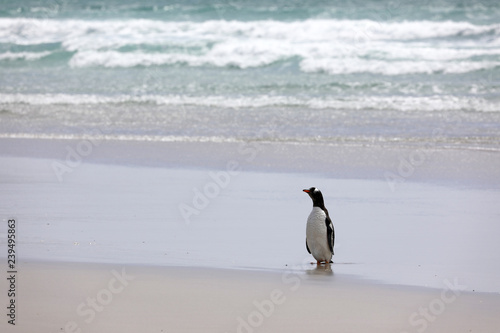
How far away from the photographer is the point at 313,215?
6258 mm

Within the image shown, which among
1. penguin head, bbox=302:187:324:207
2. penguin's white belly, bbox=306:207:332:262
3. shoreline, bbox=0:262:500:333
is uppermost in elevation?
penguin head, bbox=302:187:324:207

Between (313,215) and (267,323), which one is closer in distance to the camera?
(267,323)

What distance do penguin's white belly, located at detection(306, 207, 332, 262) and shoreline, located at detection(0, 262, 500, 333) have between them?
Result: 30cm

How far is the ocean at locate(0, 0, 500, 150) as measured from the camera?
1262 cm

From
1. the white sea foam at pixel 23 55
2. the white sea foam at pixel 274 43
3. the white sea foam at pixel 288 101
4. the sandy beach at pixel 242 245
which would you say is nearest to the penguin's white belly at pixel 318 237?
the sandy beach at pixel 242 245

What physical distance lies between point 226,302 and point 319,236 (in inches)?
48.4

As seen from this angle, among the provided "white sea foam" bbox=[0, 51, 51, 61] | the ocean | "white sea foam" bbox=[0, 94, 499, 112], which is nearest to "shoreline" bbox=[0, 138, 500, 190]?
the ocean

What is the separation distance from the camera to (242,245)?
641 cm

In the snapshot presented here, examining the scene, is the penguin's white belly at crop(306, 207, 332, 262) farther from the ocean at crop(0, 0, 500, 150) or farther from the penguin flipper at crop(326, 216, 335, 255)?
the ocean at crop(0, 0, 500, 150)

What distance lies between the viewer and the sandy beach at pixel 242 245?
4.81 meters

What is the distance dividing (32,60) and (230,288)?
763 inches

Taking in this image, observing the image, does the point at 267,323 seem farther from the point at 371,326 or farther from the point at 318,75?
the point at 318,75

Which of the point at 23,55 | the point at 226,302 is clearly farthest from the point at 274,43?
the point at 226,302

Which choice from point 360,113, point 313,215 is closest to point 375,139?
point 360,113
